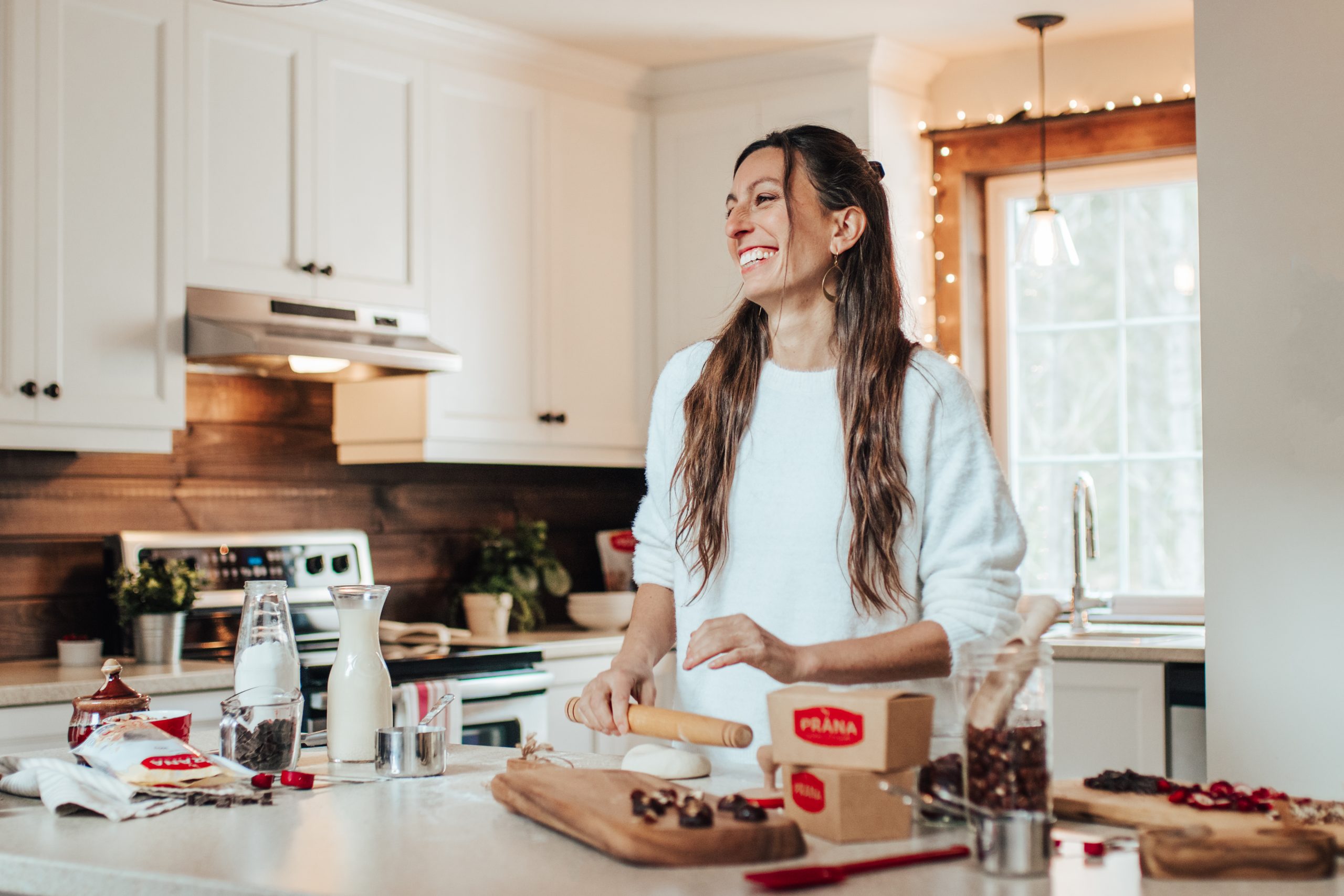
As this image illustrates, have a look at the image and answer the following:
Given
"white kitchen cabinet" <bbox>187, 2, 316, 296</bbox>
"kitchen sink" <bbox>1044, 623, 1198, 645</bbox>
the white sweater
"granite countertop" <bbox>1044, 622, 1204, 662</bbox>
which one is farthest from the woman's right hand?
"white kitchen cabinet" <bbox>187, 2, 316, 296</bbox>

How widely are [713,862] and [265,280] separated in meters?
2.49

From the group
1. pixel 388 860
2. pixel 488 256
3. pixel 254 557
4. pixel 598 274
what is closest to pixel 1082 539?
pixel 598 274

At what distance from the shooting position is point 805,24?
12.4ft

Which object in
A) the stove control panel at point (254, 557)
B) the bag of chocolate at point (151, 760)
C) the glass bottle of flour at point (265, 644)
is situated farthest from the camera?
the stove control panel at point (254, 557)

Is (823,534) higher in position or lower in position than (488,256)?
lower

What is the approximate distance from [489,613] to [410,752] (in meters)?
2.35

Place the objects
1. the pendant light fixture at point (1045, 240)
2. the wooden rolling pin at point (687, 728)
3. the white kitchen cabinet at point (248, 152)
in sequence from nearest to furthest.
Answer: the wooden rolling pin at point (687, 728)
the white kitchen cabinet at point (248, 152)
the pendant light fixture at point (1045, 240)

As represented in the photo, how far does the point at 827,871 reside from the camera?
42.7 inches

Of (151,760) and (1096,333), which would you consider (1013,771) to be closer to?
(151,760)

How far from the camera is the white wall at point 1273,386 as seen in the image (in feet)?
8.07

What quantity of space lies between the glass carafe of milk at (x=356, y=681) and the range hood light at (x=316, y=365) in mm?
1771

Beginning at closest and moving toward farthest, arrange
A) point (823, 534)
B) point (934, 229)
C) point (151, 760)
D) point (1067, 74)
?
point (151, 760) < point (823, 534) < point (1067, 74) < point (934, 229)

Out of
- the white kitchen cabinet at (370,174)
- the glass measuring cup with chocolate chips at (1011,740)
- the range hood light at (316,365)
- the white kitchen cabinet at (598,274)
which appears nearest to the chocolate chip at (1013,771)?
the glass measuring cup with chocolate chips at (1011,740)

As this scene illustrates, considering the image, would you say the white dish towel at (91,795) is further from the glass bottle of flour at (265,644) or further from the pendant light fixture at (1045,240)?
the pendant light fixture at (1045,240)
